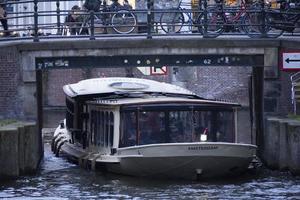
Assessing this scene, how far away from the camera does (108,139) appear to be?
28922 mm

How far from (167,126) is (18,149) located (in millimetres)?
3406

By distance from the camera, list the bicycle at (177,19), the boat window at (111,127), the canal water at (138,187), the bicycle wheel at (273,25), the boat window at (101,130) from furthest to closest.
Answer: the bicycle wheel at (273,25) → the bicycle at (177,19) → the boat window at (101,130) → the boat window at (111,127) → the canal water at (138,187)

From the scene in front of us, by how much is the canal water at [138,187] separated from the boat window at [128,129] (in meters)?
0.83

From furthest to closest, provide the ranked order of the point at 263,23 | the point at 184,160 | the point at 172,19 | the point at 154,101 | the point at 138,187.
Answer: the point at 172,19 → the point at 263,23 → the point at 154,101 → the point at 184,160 → the point at 138,187

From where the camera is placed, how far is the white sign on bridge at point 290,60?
29.8 m

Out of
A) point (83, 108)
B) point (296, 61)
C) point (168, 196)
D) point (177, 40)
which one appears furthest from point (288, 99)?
point (168, 196)

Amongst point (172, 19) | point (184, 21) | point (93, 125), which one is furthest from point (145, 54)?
point (172, 19)

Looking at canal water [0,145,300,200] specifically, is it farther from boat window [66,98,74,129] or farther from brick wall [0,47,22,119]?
boat window [66,98,74,129]

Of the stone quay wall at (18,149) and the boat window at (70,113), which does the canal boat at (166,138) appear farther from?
the boat window at (70,113)

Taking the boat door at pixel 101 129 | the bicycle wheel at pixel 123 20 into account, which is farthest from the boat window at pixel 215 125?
the bicycle wheel at pixel 123 20

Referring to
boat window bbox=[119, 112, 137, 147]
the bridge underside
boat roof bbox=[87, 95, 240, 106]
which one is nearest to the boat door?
boat roof bbox=[87, 95, 240, 106]

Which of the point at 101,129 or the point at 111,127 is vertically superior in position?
the point at 111,127

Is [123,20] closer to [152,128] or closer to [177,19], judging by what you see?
[177,19]

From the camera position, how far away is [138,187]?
1009 inches
